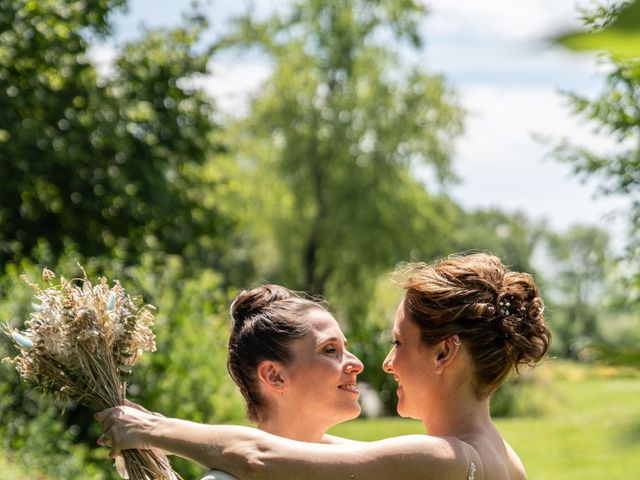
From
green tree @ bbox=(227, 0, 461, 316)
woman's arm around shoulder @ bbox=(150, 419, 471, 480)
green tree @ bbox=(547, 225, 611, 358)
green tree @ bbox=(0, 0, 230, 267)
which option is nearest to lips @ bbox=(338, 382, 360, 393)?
woman's arm around shoulder @ bbox=(150, 419, 471, 480)

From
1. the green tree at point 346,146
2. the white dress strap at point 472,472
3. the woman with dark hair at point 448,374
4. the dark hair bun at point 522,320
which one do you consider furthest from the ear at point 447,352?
the green tree at point 346,146

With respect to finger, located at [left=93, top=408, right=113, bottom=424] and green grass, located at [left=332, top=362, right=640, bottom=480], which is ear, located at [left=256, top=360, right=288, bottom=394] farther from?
green grass, located at [left=332, top=362, right=640, bottom=480]

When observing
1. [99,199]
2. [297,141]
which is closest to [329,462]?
[99,199]

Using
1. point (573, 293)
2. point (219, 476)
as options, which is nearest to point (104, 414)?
point (219, 476)

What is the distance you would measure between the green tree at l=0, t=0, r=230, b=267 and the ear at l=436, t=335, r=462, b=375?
8.86m

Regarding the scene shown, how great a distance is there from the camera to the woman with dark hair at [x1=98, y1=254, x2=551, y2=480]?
2.21 metres

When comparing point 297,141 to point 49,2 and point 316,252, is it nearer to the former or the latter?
point 316,252

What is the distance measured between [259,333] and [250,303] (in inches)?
5.2

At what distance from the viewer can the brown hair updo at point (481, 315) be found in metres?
2.38

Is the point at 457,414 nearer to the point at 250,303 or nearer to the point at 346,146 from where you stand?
the point at 250,303

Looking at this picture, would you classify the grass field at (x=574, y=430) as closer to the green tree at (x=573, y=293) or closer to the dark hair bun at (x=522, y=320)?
the dark hair bun at (x=522, y=320)

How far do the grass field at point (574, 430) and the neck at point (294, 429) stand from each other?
0.63m

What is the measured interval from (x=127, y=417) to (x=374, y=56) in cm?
3095

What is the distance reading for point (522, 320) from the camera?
2436mm
